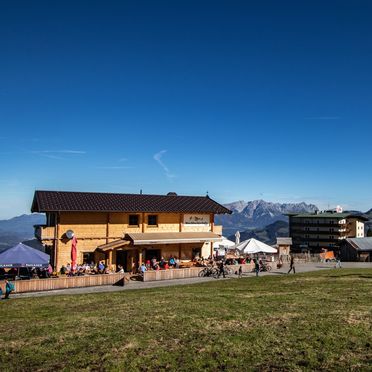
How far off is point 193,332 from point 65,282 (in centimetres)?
1621

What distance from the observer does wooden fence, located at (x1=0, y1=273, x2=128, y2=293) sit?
2551 cm

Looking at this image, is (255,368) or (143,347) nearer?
(255,368)

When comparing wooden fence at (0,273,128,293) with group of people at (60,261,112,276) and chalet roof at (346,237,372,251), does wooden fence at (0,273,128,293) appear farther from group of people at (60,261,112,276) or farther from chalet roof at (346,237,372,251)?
chalet roof at (346,237,372,251)

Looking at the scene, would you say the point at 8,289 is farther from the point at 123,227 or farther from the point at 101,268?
the point at 123,227

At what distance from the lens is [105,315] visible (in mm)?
16828

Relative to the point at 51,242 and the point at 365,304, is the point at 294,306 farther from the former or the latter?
the point at 51,242

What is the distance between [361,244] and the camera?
55406 millimetres

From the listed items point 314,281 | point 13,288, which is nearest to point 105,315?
point 13,288

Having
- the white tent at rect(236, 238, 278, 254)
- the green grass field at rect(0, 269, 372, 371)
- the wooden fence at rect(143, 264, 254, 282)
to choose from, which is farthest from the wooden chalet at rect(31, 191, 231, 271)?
the green grass field at rect(0, 269, 372, 371)

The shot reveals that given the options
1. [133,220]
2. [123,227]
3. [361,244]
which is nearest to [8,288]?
[123,227]

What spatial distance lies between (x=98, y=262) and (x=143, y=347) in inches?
927

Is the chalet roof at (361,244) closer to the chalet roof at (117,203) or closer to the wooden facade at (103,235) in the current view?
the chalet roof at (117,203)

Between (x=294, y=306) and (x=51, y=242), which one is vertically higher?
(x=51, y=242)

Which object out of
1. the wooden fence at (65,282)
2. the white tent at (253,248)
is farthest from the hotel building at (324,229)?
the wooden fence at (65,282)
